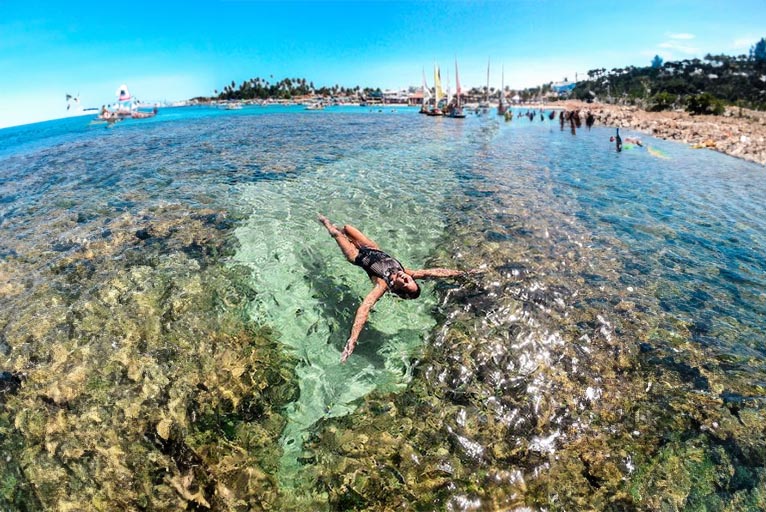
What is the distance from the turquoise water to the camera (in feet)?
16.0

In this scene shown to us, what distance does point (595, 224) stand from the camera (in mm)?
12602

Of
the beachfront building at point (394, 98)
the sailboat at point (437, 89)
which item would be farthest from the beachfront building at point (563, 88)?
the sailboat at point (437, 89)

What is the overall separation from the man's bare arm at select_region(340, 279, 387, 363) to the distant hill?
7719 cm

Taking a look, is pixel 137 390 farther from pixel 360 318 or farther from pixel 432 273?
pixel 432 273

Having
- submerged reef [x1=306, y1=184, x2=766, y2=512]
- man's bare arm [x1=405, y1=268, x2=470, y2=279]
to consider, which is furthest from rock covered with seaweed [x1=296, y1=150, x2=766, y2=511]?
man's bare arm [x1=405, y1=268, x2=470, y2=279]

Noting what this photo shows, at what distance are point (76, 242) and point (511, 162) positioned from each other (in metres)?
23.3

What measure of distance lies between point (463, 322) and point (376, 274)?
7.09ft

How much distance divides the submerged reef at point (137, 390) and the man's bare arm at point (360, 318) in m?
1.12

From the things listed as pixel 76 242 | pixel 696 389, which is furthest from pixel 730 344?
pixel 76 242

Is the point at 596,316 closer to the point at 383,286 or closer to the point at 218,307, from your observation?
the point at 383,286

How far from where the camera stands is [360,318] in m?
6.64

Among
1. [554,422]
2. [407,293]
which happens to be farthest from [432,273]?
[554,422]

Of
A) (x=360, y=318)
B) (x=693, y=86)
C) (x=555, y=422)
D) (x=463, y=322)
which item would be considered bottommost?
(x=555, y=422)

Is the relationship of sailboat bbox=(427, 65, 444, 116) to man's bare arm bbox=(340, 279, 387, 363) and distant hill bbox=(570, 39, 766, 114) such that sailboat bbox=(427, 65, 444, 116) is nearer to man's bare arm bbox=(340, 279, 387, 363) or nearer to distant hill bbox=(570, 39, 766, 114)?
distant hill bbox=(570, 39, 766, 114)
